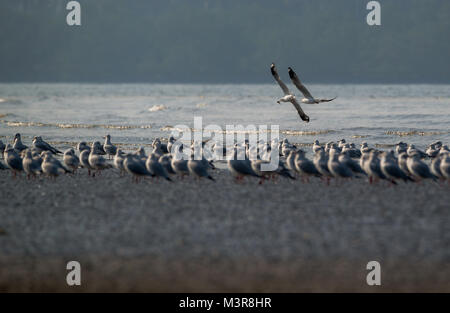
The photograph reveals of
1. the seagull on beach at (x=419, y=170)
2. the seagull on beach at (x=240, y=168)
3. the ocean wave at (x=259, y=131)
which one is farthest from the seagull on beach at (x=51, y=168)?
the ocean wave at (x=259, y=131)

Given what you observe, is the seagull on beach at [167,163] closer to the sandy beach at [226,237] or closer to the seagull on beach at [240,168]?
the sandy beach at [226,237]

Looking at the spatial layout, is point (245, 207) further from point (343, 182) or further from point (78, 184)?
point (78, 184)

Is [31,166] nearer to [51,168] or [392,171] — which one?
[51,168]

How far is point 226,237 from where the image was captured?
41.8 ft

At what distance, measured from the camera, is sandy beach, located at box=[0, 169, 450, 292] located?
34.4ft

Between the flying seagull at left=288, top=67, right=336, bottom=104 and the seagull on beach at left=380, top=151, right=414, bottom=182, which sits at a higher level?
the flying seagull at left=288, top=67, right=336, bottom=104

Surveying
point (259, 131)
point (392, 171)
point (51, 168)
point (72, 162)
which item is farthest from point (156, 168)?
point (259, 131)

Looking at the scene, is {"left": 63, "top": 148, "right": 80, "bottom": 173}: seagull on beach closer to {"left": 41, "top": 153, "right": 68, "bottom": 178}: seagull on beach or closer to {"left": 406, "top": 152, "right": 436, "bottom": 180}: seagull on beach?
{"left": 41, "top": 153, "right": 68, "bottom": 178}: seagull on beach

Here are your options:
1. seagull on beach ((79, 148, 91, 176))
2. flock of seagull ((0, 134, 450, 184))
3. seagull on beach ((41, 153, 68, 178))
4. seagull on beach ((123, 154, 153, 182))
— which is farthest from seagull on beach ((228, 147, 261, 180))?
seagull on beach ((41, 153, 68, 178))
